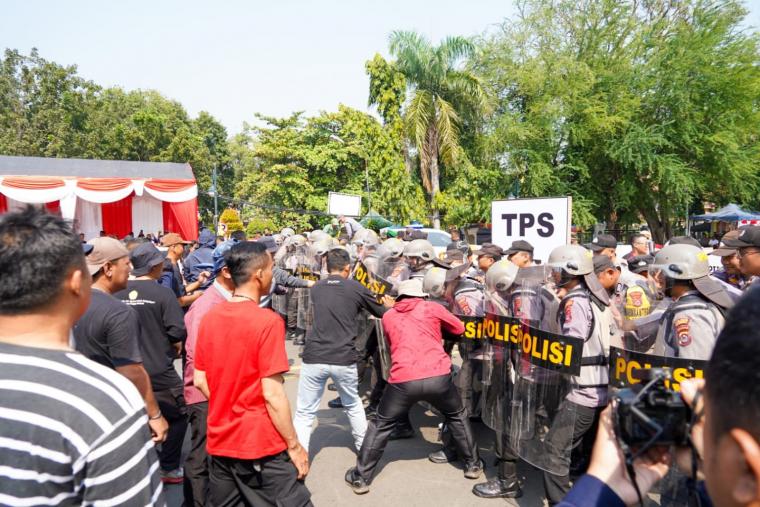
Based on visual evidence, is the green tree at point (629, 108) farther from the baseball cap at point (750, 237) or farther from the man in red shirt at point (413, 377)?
the man in red shirt at point (413, 377)

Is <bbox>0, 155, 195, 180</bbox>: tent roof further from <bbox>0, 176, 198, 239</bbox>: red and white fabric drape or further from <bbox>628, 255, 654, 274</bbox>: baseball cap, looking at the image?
<bbox>628, 255, 654, 274</bbox>: baseball cap

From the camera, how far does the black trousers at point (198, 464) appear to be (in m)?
4.04

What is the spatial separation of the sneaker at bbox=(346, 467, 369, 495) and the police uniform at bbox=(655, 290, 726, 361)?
8.73 feet

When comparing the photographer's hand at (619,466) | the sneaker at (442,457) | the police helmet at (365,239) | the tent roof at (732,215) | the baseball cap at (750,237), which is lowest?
the sneaker at (442,457)

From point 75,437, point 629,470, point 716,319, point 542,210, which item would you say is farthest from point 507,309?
point 75,437

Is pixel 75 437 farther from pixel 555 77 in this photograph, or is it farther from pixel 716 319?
pixel 555 77

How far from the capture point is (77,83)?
46.8 meters

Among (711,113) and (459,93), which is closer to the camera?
(711,113)

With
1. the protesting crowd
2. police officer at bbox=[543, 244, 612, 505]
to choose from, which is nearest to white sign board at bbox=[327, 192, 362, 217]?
the protesting crowd

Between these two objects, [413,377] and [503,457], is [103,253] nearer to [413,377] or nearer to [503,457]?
[413,377]

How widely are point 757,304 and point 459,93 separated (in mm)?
24177

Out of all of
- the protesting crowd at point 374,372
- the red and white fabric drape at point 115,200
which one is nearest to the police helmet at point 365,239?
the protesting crowd at point 374,372

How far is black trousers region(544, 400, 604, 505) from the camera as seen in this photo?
3818mm

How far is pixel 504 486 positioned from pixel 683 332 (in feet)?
6.75
